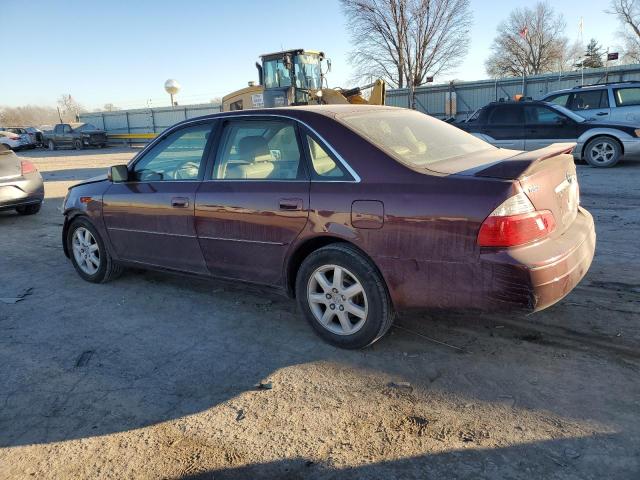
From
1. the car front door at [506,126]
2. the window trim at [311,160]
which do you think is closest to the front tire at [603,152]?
the car front door at [506,126]

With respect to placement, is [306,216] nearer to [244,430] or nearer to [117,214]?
[244,430]

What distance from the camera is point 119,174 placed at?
4727mm

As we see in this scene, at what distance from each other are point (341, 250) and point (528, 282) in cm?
116

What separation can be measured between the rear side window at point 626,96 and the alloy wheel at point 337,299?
11655 mm

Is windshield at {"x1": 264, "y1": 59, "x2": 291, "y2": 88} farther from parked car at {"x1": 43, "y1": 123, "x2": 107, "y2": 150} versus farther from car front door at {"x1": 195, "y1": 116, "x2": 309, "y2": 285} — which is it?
parked car at {"x1": 43, "y1": 123, "x2": 107, "y2": 150}

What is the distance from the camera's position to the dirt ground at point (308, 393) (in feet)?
8.16

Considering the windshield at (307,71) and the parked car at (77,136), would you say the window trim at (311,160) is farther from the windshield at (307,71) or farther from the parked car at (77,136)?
the parked car at (77,136)

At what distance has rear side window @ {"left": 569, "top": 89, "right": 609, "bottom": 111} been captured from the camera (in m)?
12.4

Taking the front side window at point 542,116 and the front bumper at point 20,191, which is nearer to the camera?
the front bumper at point 20,191

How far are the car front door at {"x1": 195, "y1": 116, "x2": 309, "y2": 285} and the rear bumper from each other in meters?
1.32

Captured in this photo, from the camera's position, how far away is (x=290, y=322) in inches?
161

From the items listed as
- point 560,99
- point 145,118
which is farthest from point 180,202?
point 145,118

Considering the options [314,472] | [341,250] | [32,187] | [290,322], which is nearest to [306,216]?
[341,250]

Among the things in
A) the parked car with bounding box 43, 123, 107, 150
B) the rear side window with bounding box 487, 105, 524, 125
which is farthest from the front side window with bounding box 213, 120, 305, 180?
the parked car with bounding box 43, 123, 107, 150
